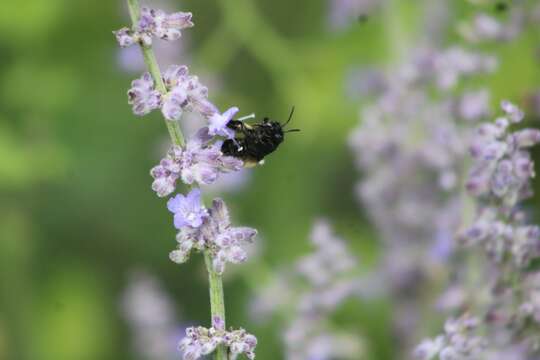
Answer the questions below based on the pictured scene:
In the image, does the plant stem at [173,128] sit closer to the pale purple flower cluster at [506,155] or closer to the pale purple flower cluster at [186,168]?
the pale purple flower cluster at [186,168]

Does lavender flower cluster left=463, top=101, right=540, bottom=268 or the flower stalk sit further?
lavender flower cluster left=463, top=101, right=540, bottom=268

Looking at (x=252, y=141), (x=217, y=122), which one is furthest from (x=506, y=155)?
(x=217, y=122)

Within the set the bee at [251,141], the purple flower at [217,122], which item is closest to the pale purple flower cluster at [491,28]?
the bee at [251,141]

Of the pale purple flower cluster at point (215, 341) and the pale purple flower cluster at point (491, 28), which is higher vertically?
the pale purple flower cluster at point (491, 28)

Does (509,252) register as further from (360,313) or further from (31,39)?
(31,39)

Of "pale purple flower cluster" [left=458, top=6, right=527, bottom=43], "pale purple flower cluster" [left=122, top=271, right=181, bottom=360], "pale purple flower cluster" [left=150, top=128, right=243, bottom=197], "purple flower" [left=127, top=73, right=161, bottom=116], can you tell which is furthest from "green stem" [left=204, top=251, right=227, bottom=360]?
"pale purple flower cluster" [left=122, top=271, right=181, bottom=360]

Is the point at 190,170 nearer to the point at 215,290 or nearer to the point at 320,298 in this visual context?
the point at 215,290

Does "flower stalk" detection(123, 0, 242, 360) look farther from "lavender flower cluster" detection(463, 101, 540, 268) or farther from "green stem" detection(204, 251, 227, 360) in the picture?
"lavender flower cluster" detection(463, 101, 540, 268)

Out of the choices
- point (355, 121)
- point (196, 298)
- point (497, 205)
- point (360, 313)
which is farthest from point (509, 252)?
point (355, 121)
